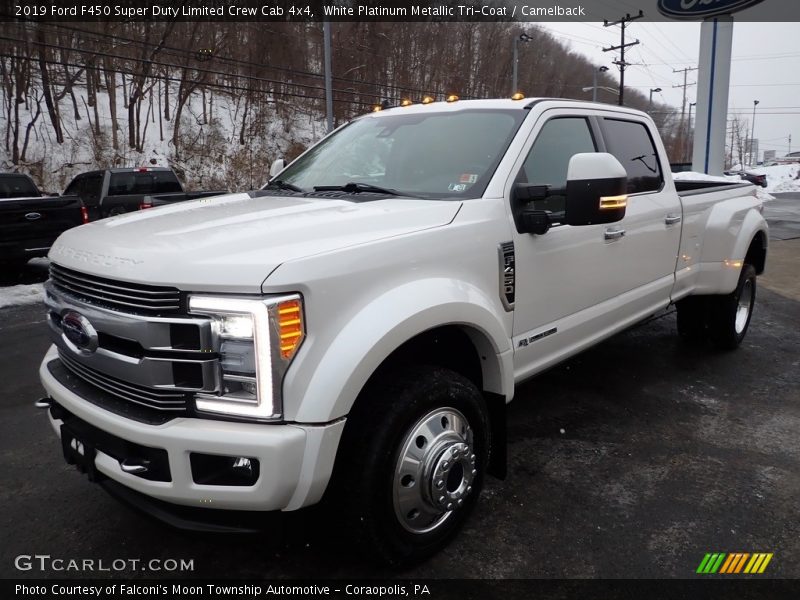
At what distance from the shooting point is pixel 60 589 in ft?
7.91

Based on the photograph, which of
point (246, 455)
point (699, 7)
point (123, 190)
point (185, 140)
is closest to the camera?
point (246, 455)

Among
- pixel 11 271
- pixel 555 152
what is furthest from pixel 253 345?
pixel 11 271

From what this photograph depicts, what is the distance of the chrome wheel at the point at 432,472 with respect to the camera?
91.4 inches

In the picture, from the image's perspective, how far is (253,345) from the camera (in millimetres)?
1930


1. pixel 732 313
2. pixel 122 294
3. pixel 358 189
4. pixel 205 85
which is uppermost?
pixel 205 85

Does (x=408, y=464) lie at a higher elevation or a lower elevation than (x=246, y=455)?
lower

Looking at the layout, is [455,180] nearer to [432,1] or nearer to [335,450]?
[335,450]

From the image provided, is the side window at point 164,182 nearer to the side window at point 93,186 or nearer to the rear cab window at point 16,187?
the side window at point 93,186

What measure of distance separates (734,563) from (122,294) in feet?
8.56

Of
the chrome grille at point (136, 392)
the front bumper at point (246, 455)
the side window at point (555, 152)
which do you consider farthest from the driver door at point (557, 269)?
the chrome grille at point (136, 392)

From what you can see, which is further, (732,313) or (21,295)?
(21,295)

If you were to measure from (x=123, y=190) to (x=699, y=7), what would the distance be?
1422 centimetres

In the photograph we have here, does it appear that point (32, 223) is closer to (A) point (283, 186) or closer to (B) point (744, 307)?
(A) point (283, 186)

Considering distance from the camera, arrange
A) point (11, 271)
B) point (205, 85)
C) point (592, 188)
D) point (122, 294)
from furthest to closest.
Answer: point (205, 85), point (11, 271), point (592, 188), point (122, 294)
